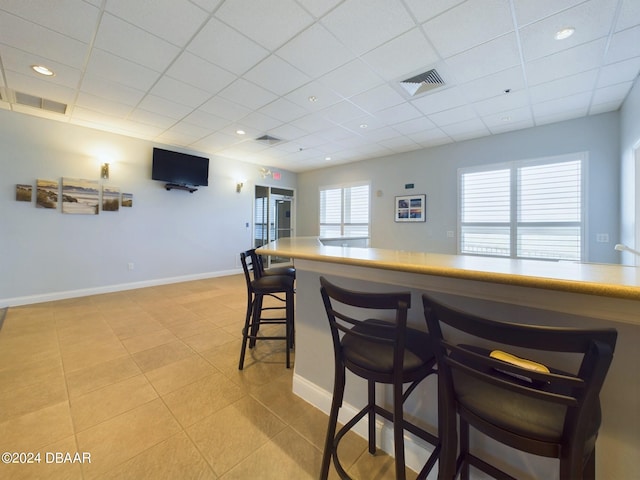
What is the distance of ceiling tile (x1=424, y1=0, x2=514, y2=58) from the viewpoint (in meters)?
1.80

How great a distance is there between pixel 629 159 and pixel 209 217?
6664 mm

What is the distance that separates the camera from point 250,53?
7.59 feet

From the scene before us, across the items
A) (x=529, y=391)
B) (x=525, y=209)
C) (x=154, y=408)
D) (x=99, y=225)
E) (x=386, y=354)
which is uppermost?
(x=525, y=209)

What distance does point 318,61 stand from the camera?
95.0 inches

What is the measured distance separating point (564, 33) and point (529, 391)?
110 inches

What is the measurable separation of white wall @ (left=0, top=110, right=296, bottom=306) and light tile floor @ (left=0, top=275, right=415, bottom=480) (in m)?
1.16

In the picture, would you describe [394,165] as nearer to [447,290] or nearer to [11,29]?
[447,290]

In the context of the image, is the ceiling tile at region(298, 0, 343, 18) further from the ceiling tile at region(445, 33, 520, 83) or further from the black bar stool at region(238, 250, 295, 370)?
the black bar stool at region(238, 250, 295, 370)

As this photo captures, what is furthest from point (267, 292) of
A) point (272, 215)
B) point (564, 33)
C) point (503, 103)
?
point (272, 215)

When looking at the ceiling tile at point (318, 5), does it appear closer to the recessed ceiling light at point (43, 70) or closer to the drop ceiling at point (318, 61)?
the drop ceiling at point (318, 61)

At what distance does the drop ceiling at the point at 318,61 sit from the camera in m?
1.86

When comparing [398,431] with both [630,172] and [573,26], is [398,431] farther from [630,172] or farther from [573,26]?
[630,172]

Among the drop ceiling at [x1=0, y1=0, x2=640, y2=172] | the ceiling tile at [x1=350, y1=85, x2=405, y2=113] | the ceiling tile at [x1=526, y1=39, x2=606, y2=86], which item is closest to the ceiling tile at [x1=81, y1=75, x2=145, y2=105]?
the drop ceiling at [x1=0, y1=0, x2=640, y2=172]

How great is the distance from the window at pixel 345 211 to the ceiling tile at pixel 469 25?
3862mm
